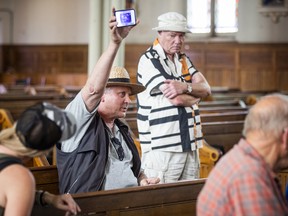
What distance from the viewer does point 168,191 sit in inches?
131

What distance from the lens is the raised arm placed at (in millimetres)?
3243

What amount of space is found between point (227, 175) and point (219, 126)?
4100 mm

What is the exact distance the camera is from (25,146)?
2520mm

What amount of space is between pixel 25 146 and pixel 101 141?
3.46ft

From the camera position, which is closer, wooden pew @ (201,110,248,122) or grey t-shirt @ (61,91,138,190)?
grey t-shirt @ (61,91,138,190)

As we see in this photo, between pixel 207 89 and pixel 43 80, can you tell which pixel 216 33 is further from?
pixel 207 89

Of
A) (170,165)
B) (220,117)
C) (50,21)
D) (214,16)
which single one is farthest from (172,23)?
(50,21)

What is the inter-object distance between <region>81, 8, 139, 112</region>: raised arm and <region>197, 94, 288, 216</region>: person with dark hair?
3.52 ft

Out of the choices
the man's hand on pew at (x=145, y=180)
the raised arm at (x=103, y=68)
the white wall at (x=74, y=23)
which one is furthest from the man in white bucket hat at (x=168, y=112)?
the white wall at (x=74, y=23)

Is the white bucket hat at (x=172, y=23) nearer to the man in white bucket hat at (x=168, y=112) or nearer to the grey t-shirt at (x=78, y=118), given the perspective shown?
the man in white bucket hat at (x=168, y=112)

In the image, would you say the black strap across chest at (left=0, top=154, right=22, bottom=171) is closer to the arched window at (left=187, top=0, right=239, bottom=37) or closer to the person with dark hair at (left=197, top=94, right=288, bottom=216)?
the person with dark hair at (left=197, top=94, right=288, bottom=216)

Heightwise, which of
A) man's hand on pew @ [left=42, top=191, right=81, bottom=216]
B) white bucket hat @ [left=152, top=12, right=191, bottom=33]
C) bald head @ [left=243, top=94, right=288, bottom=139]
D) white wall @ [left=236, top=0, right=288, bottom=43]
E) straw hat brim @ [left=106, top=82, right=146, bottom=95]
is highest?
white wall @ [left=236, top=0, right=288, bottom=43]

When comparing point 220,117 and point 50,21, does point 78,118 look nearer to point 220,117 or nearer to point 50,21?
point 220,117

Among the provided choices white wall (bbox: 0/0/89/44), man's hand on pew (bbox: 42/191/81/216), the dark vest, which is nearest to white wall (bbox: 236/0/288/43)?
white wall (bbox: 0/0/89/44)
